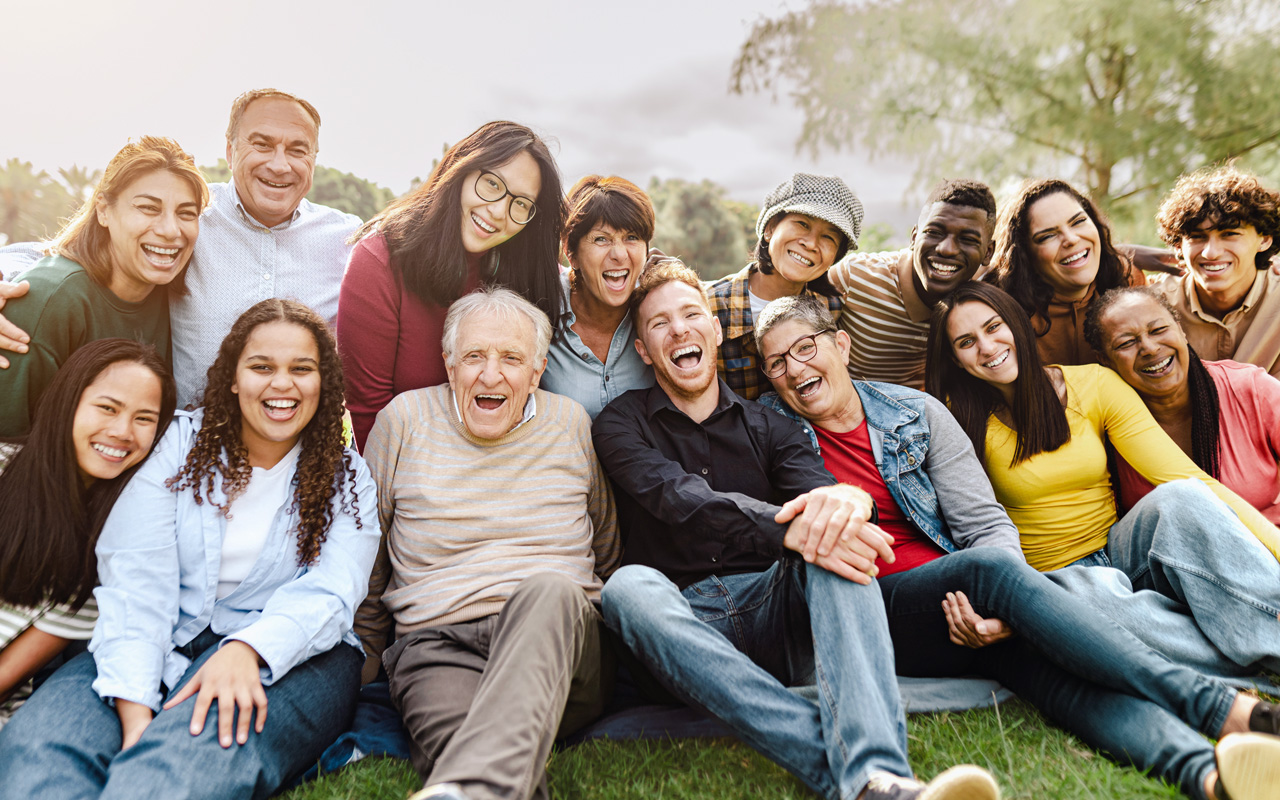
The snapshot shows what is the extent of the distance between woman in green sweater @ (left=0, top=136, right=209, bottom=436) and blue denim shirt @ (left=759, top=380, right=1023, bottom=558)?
2.95m

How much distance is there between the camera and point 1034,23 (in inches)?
564

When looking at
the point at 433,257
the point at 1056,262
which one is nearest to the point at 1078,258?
the point at 1056,262

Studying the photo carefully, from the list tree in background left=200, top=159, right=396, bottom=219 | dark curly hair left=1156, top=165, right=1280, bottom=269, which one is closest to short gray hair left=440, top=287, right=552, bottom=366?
dark curly hair left=1156, top=165, right=1280, bottom=269

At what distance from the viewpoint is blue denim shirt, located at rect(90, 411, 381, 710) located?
2.69 metres

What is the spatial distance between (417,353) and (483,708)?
211cm

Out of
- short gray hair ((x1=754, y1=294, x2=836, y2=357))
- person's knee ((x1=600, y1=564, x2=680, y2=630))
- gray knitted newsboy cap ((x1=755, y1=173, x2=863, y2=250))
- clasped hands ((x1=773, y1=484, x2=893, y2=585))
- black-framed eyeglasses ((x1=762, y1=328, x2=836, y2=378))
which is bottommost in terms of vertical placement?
person's knee ((x1=600, y1=564, x2=680, y2=630))

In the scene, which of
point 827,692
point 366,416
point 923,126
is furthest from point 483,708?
point 923,126

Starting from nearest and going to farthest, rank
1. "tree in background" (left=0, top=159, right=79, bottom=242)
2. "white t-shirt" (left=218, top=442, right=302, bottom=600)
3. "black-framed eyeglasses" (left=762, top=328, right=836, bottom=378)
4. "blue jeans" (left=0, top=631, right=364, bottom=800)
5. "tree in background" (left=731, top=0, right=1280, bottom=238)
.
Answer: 1. "blue jeans" (left=0, top=631, right=364, bottom=800)
2. "white t-shirt" (left=218, top=442, right=302, bottom=600)
3. "black-framed eyeglasses" (left=762, top=328, right=836, bottom=378)
4. "tree in background" (left=0, top=159, right=79, bottom=242)
5. "tree in background" (left=731, top=0, right=1280, bottom=238)

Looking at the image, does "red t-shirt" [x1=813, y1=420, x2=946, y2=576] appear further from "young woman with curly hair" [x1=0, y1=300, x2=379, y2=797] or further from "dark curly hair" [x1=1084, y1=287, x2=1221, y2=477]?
"young woman with curly hair" [x1=0, y1=300, x2=379, y2=797]

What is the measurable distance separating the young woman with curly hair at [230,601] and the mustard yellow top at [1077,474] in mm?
3038

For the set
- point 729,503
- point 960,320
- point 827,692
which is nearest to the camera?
point 827,692

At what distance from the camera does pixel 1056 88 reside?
558 inches

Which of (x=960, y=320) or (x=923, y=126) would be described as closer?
(x=960, y=320)

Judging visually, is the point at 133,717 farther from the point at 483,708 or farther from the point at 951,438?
the point at 951,438
